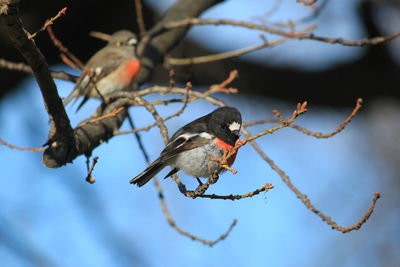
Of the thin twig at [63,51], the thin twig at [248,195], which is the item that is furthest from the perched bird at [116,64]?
the thin twig at [248,195]

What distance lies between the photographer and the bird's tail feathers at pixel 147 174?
3.69 m

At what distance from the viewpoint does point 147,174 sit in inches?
150

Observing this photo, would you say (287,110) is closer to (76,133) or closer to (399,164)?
(399,164)

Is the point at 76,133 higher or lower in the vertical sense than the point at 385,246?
higher

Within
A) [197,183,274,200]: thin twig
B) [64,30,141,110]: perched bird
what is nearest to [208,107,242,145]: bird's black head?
[197,183,274,200]: thin twig

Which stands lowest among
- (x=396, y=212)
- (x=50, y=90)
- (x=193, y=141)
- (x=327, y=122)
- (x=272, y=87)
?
(x=396, y=212)

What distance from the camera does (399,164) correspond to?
9234mm

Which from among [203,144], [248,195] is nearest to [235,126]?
[203,144]

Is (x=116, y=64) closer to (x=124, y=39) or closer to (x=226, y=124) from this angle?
(x=124, y=39)

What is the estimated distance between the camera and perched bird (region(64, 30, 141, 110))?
21.9 feet

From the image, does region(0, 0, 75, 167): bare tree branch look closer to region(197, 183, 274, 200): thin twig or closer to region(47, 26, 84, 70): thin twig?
region(197, 183, 274, 200): thin twig

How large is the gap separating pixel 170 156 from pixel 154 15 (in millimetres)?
4095

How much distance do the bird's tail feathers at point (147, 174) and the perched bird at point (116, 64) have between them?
2.79m

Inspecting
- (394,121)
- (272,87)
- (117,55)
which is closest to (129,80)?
(117,55)
